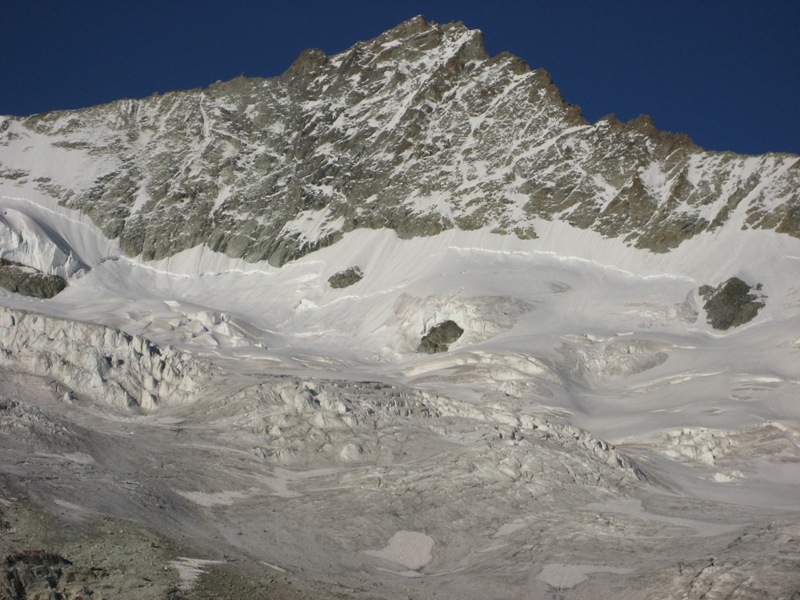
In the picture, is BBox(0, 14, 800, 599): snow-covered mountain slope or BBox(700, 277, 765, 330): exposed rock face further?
BBox(700, 277, 765, 330): exposed rock face

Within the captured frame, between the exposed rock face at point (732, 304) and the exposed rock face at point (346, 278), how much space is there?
35.7 m

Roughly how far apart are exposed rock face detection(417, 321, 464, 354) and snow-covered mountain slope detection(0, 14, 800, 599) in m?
0.87

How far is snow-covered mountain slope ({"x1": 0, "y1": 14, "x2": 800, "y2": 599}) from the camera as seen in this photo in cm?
4675

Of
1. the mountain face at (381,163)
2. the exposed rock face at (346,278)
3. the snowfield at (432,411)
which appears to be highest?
the mountain face at (381,163)

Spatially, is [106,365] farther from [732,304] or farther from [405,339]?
[732,304]

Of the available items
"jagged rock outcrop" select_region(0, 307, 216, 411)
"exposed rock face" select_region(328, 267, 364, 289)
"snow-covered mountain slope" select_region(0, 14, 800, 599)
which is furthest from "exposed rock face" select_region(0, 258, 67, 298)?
"jagged rock outcrop" select_region(0, 307, 216, 411)

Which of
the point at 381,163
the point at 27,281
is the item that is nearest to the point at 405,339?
the point at 381,163

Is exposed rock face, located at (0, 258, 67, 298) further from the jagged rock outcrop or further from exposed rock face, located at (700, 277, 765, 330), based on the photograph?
exposed rock face, located at (700, 277, 765, 330)

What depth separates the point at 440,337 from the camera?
98688mm

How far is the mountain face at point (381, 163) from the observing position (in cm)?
11812

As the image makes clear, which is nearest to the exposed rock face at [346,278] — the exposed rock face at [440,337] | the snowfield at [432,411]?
Answer: the snowfield at [432,411]

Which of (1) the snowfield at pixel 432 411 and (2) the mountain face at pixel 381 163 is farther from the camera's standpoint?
(2) the mountain face at pixel 381 163

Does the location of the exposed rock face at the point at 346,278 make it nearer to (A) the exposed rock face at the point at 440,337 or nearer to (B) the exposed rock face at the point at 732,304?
(A) the exposed rock face at the point at 440,337

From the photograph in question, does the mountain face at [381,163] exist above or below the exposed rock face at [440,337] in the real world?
above
